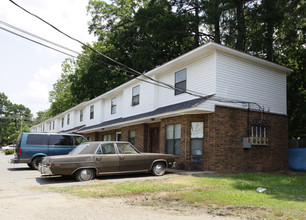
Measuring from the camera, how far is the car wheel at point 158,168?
11392 millimetres

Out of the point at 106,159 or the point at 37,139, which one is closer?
the point at 106,159

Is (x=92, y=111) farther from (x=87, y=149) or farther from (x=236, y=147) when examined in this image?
(x=236, y=147)

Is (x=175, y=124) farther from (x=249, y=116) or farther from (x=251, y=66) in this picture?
(x=251, y=66)

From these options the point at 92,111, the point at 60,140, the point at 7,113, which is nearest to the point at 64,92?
the point at 92,111

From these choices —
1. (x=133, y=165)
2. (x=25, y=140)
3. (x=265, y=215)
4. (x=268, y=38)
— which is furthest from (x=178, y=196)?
(x=268, y=38)

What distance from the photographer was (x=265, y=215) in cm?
538

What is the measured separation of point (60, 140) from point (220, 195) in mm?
10850

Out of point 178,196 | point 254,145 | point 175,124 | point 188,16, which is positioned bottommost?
point 178,196

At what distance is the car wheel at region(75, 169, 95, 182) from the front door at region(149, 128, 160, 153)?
7.28 meters

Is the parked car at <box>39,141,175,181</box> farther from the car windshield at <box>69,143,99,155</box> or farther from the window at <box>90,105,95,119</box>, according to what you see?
the window at <box>90,105,95,119</box>

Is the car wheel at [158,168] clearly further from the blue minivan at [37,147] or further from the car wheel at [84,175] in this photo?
the blue minivan at [37,147]

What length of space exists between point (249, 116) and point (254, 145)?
1.42 meters

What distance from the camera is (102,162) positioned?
1029 centimetres

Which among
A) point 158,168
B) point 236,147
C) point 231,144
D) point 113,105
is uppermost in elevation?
point 113,105
